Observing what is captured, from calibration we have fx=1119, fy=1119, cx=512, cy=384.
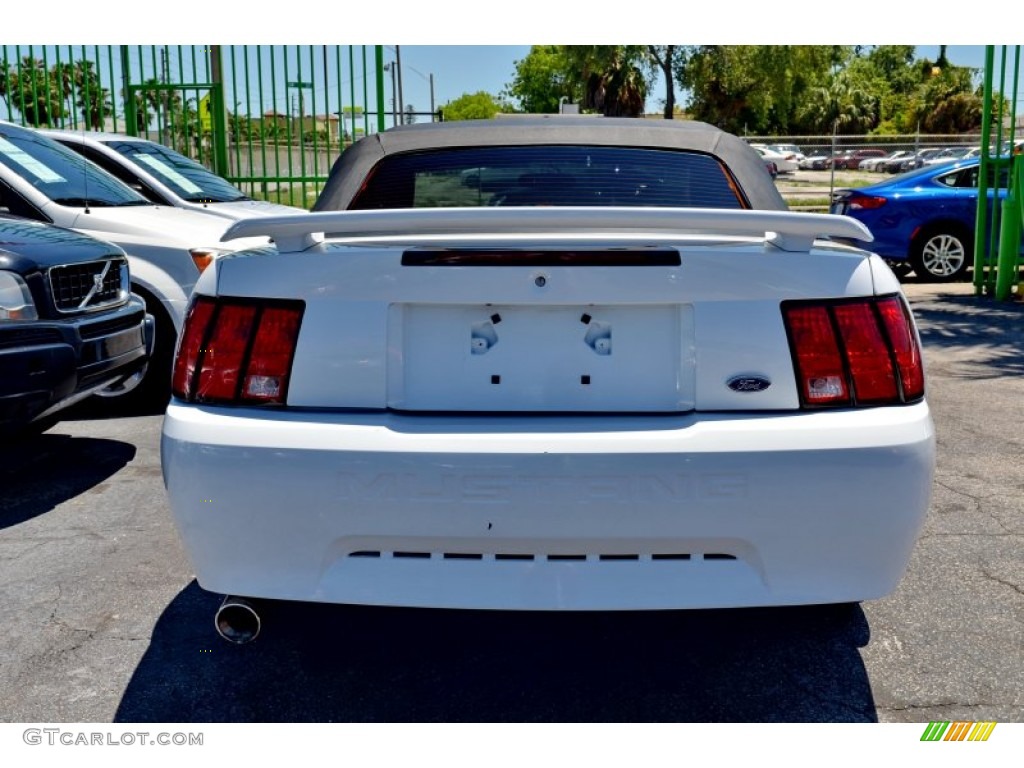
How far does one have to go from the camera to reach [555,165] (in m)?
3.83

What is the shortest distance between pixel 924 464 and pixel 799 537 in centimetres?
37

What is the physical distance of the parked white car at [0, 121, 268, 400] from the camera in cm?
709

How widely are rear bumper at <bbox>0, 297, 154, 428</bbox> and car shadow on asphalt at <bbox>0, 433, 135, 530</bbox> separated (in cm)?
40

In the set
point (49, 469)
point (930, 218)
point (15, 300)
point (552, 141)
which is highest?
point (552, 141)

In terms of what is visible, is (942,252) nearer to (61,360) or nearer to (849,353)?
(61,360)

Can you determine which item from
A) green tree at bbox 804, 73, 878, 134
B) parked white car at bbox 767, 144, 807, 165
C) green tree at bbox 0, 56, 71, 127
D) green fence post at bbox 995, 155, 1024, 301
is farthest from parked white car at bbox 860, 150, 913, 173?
green tree at bbox 804, 73, 878, 134

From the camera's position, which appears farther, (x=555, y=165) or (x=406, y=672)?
(x=555, y=165)

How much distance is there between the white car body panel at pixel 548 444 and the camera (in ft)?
8.66

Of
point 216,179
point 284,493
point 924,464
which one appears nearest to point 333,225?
point 284,493

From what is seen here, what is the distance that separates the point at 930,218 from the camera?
13.5 metres

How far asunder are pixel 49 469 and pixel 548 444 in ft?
12.7

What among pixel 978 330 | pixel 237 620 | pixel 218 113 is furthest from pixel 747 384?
pixel 218 113

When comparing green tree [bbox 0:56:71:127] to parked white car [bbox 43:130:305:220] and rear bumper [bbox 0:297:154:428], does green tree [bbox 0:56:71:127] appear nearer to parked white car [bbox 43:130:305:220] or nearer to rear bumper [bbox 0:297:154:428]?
parked white car [bbox 43:130:305:220]

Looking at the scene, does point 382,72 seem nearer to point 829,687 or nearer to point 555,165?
point 555,165
